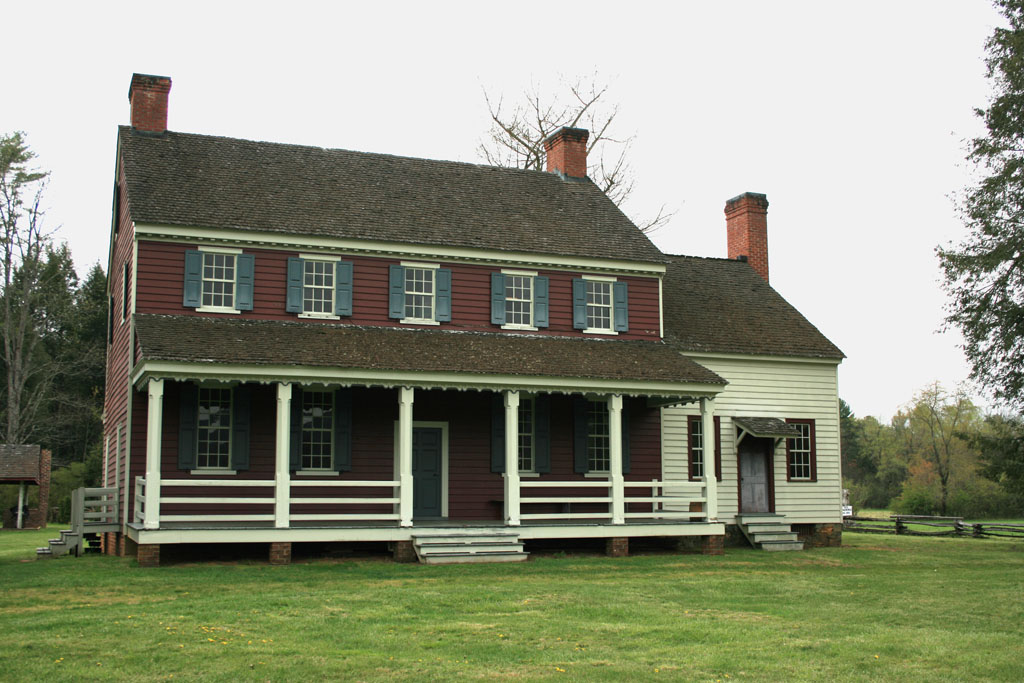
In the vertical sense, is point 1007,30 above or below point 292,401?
above

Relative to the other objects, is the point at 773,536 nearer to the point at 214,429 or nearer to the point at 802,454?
the point at 802,454

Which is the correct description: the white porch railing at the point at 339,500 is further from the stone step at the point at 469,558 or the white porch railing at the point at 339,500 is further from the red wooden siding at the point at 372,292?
the red wooden siding at the point at 372,292

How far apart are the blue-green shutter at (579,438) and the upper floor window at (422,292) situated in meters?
3.39

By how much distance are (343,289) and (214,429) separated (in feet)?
12.4

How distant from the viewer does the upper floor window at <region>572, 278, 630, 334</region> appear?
76.2ft

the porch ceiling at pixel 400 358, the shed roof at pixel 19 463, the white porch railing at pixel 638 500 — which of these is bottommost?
the white porch railing at pixel 638 500

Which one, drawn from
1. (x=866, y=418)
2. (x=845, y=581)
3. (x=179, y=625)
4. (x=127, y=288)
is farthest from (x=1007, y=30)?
(x=866, y=418)

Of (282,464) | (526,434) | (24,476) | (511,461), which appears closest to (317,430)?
(282,464)

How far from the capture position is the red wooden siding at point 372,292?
66.3ft

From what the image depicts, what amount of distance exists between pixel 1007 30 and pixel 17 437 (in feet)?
125

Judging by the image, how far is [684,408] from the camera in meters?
24.2

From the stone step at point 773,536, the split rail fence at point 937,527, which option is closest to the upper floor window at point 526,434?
the stone step at point 773,536

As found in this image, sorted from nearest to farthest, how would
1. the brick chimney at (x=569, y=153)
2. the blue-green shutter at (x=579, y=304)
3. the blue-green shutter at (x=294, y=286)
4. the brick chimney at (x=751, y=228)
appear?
the blue-green shutter at (x=294, y=286), the blue-green shutter at (x=579, y=304), the brick chimney at (x=569, y=153), the brick chimney at (x=751, y=228)

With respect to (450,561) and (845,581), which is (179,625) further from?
(845,581)
